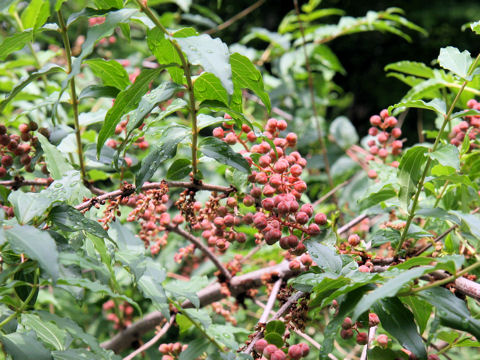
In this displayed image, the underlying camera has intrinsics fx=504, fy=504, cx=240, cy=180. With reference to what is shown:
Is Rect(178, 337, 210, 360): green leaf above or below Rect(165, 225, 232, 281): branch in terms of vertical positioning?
below

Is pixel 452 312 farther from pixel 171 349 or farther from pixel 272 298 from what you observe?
pixel 171 349

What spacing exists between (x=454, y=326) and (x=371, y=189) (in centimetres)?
65

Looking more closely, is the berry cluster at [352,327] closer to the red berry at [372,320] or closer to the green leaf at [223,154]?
the red berry at [372,320]

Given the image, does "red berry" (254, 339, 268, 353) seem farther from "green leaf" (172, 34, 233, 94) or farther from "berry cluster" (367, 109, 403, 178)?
"berry cluster" (367, 109, 403, 178)

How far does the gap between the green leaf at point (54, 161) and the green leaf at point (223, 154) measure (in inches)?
13.8

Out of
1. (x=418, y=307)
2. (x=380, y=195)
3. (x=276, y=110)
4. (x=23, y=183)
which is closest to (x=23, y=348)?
(x=23, y=183)

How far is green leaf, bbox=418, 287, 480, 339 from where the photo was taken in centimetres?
80

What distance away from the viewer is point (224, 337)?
4.20ft

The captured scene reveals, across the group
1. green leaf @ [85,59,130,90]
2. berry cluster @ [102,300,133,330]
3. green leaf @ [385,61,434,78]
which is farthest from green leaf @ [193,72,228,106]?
berry cluster @ [102,300,133,330]

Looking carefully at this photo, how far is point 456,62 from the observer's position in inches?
45.0

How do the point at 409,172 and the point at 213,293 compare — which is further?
the point at 213,293

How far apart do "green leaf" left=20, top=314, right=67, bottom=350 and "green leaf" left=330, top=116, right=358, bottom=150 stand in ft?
5.67

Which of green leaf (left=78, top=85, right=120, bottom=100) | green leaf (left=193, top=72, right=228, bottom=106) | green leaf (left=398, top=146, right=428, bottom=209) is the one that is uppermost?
green leaf (left=193, top=72, right=228, bottom=106)

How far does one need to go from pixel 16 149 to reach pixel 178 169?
1.49 feet
